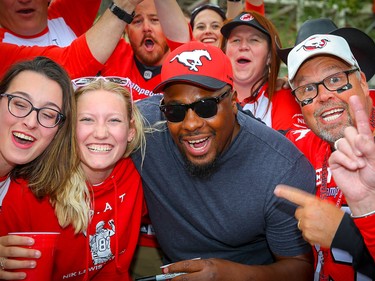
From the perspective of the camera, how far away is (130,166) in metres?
3.33

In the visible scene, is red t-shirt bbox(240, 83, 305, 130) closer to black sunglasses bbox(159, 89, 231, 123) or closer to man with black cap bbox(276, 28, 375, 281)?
man with black cap bbox(276, 28, 375, 281)

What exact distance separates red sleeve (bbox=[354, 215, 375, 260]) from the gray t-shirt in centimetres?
71

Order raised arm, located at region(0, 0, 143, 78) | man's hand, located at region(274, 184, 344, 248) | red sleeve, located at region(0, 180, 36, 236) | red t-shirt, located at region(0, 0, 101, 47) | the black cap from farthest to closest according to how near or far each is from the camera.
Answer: red t-shirt, located at region(0, 0, 101, 47), the black cap, raised arm, located at region(0, 0, 143, 78), red sleeve, located at region(0, 180, 36, 236), man's hand, located at region(274, 184, 344, 248)

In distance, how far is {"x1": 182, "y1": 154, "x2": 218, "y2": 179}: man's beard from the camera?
9.93ft

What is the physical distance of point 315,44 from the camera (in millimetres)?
Answer: 3223

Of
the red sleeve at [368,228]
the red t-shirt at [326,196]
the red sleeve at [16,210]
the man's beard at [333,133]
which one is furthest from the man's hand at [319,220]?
the red sleeve at [16,210]

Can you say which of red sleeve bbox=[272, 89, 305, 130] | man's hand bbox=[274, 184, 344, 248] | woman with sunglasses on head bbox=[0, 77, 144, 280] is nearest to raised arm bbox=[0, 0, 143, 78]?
woman with sunglasses on head bbox=[0, 77, 144, 280]

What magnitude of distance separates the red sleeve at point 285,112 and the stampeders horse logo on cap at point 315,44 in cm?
82

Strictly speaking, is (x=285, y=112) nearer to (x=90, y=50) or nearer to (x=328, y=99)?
(x=328, y=99)

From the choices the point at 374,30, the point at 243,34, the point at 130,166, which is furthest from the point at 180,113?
the point at 374,30

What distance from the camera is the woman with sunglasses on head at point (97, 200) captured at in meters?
2.88

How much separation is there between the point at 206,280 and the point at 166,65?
129 centimetres

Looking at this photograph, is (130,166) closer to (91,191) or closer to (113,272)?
(91,191)

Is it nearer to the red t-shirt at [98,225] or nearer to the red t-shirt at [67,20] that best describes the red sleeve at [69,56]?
the red t-shirt at [67,20]
